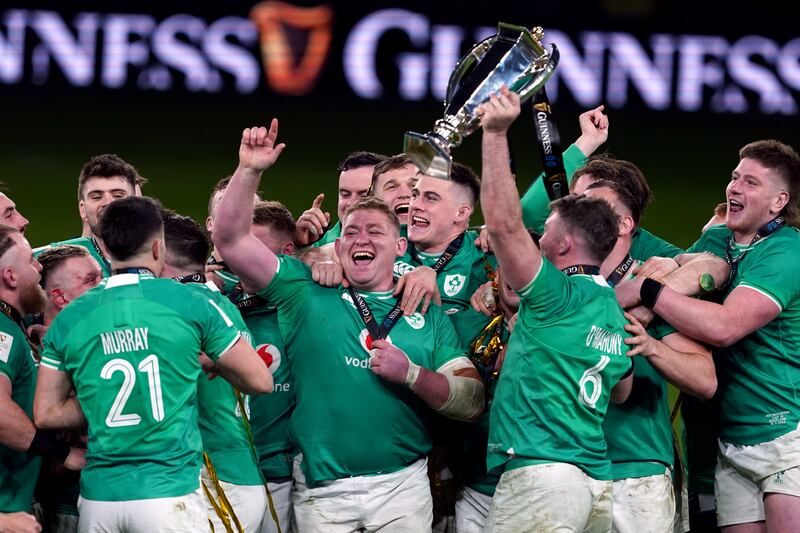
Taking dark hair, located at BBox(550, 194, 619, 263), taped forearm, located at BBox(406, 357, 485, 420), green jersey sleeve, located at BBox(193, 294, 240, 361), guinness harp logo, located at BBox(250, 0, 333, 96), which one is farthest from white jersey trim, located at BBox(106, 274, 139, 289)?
guinness harp logo, located at BBox(250, 0, 333, 96)

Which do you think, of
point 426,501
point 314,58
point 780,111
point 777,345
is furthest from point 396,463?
point 780,111

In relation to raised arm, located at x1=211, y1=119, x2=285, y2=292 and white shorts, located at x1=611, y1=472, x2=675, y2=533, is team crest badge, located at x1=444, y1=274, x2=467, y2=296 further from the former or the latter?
white shorts, located at x1=611, y1=472, x2=675, y2=533

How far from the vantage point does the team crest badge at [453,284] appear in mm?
6039

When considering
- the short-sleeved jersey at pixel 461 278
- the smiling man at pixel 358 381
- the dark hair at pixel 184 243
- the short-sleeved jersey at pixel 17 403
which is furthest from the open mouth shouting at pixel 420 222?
the short-sleeved jersey at pixel 17 403

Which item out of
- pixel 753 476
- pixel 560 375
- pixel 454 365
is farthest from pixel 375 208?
pixel 753 476

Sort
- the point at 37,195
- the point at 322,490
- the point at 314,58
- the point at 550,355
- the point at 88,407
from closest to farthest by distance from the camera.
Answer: the point at 88,407
the point at 550,355
the point at 322,490
the point at 314,58
the point at 37,195

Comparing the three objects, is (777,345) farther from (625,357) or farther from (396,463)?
(396,463)

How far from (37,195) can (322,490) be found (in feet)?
23.5

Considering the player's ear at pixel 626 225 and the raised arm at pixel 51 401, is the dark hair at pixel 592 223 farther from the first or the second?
the raised arm at pixel 51 401

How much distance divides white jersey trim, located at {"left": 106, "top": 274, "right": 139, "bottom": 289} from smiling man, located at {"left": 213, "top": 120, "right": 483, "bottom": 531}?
637mm

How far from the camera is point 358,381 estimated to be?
5359 mm

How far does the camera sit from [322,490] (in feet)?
17.5

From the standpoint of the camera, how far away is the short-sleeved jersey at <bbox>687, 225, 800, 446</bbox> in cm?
558

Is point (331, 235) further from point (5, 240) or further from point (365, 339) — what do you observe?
point (5, 240)
